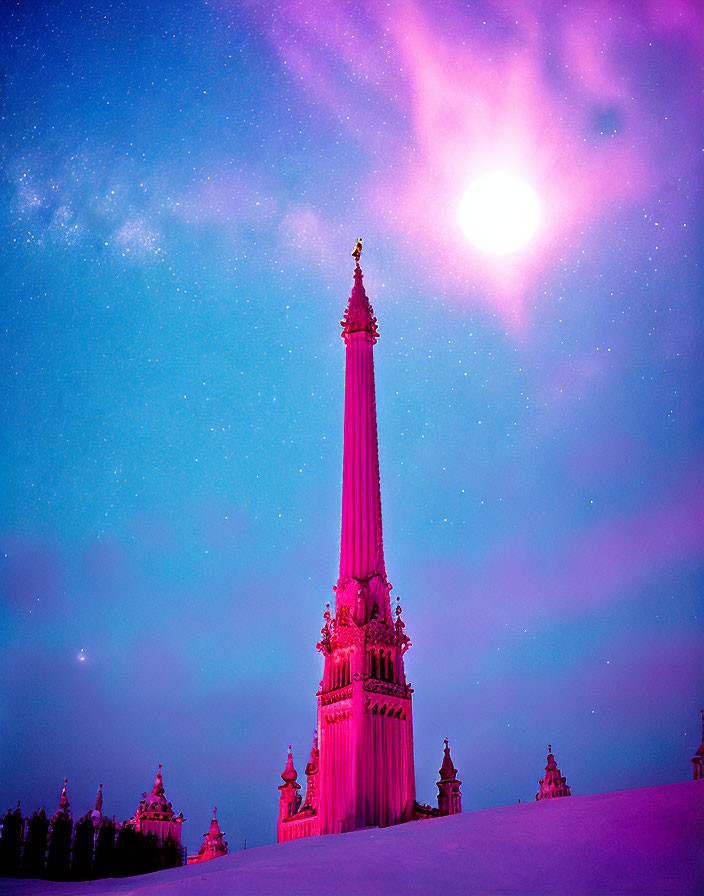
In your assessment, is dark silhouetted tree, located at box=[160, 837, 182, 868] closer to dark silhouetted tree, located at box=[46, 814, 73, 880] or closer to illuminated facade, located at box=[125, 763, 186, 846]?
illuminated facade, located at box=[125, 763, 186, 846]

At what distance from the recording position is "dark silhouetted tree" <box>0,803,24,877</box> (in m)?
30.5

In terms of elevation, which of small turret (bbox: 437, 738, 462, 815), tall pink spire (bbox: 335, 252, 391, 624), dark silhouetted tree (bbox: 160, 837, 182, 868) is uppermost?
tall pink spire (bbox: 335, 252, 391, 624)

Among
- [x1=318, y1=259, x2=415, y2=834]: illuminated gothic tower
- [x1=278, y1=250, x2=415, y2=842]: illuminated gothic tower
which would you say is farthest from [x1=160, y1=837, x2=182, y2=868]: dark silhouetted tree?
[x1=318, y1=259, x2=415, y2=834]: illuminated gothic tower

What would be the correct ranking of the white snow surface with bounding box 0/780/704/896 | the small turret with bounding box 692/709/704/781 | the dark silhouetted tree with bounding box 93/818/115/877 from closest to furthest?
the white snow surface with bounding box 0/780/704/896, the small turret with bounding box 692/709/704/781, the dark silhouetted tree with bounding box 93/818/115/877

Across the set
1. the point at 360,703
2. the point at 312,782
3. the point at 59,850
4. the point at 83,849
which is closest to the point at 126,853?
the point at 83,849

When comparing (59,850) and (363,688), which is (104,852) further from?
(363,688)

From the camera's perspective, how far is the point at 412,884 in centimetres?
1173

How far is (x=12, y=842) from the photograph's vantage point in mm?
31391

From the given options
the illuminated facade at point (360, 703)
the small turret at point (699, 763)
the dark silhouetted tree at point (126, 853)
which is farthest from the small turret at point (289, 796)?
the small turret at point (699, 763)

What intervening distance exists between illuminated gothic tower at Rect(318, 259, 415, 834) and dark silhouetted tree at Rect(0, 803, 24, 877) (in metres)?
12.5

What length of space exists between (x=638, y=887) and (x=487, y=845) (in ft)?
9.43

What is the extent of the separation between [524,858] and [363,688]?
2270 centimetres

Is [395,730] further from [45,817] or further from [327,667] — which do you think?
[45,817]

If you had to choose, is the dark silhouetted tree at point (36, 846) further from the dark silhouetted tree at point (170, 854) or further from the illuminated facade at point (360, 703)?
the illuminated facade at point (360, 703)
